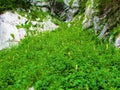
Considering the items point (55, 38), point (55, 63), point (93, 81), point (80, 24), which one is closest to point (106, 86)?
point (93, 81)

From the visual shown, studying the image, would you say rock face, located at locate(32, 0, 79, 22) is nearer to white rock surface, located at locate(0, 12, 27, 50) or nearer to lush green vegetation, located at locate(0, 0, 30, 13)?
lush green vegetation, located at locate(0, 0, 30, 13)

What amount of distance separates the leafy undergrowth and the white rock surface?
2280mm

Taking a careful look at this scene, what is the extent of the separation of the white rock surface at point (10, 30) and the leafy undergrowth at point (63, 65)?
2280mm

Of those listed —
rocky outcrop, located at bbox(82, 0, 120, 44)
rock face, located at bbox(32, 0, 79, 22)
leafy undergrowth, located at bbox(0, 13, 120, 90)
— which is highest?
rock face, located at bbox(32, 0, 79, 22)

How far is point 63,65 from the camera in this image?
1045 cm

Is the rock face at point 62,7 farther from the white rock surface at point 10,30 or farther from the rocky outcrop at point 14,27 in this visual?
the white rock surface at point 10,30

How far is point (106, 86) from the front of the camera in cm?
872

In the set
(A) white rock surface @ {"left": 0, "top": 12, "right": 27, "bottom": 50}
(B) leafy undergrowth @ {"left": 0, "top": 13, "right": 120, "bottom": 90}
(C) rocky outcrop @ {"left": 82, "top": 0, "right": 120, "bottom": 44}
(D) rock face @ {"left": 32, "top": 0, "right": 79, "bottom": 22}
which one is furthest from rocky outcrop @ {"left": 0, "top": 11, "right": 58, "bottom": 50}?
(C) rocky outcrop @ {"left": 82, "top": 0, "right": 120, "bottom": 44}

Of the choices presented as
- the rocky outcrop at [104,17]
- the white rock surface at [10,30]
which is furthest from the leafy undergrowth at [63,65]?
the white rock surface at [10,30]

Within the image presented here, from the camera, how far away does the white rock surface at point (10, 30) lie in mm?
17312

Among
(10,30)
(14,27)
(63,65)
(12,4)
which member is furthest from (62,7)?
(63,65)

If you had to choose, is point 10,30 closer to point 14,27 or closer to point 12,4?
point 14,27

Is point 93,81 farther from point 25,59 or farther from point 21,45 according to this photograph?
point 21,45

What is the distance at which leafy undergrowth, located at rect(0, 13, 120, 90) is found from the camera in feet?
29.9
